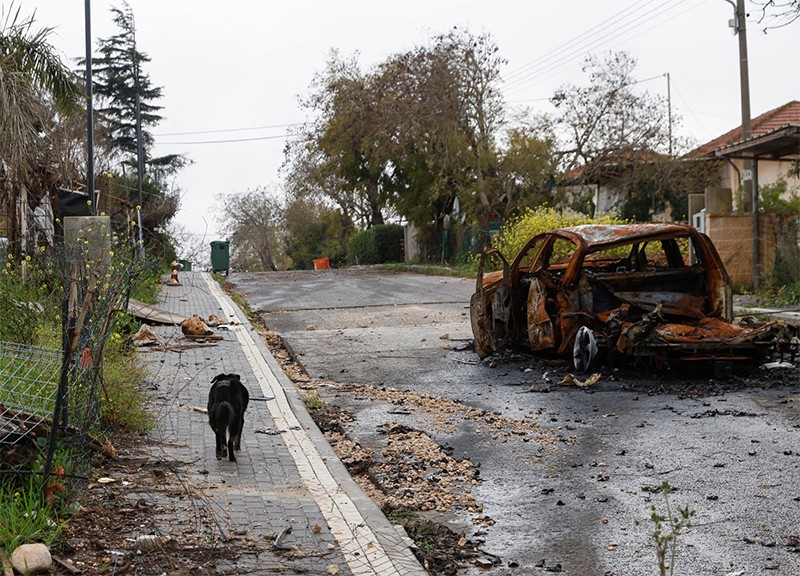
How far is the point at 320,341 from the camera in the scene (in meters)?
16.4

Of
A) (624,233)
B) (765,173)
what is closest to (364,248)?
(765,173)

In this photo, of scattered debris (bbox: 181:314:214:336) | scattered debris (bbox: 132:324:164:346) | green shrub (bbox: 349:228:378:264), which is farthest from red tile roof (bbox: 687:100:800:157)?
scattered debris (bbox: 132:324:164:346)

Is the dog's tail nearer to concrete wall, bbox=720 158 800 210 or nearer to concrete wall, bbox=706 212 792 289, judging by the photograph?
concrete wall, bbox=706 212 792 289

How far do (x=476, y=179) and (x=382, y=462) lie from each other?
3339cm

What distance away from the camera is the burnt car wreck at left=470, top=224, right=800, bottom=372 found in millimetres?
10938

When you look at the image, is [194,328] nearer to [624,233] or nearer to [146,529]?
[624,233]

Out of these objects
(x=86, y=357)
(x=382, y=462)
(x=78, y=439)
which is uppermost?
(x=86, y=357)

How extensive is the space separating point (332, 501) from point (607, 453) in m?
2.54

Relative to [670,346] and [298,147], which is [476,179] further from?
[670,346]

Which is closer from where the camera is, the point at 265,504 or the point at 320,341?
the point at 265,504

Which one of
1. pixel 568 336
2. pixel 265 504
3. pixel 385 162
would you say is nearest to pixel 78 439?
pixel 265 504

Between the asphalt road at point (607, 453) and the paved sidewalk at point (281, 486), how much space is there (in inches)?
24.0

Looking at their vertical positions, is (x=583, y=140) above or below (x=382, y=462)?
above

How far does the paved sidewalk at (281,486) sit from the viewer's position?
5355 millimetres
